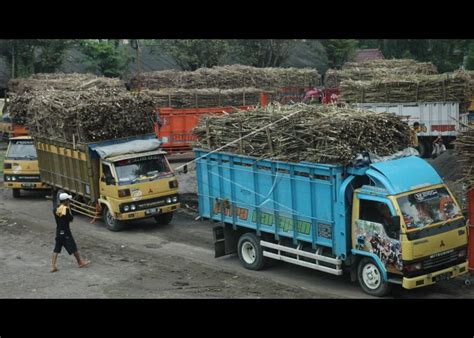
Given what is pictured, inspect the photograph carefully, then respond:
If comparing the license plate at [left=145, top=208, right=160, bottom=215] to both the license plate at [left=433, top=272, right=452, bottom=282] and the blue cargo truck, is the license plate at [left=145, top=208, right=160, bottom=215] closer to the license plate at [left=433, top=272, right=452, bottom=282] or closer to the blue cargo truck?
the blue cargo truck

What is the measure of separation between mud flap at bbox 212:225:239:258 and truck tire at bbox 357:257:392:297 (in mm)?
3390

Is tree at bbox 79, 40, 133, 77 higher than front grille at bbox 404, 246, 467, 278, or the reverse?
tree at bbox 79, 40, 133, 77

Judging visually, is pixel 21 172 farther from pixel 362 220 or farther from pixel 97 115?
pixel 362 220

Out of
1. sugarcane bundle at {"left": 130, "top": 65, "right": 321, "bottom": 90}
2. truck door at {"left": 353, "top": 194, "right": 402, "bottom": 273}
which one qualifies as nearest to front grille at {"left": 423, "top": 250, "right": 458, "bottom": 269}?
truck door at {"left": 353, "top": 194, "right": 402, "bottom": 273}

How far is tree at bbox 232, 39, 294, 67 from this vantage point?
45.7 metres

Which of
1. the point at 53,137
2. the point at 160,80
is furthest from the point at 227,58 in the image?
the point at 53,137

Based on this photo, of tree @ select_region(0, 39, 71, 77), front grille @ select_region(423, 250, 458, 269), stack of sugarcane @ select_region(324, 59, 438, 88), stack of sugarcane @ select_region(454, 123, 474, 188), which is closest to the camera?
front grille @ select_region(423, 250, 458, 269)

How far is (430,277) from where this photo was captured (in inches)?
412

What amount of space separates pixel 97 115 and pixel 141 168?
1928mm

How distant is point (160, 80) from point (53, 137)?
15.6 meters

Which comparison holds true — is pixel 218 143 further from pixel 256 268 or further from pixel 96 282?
pixel 96 282

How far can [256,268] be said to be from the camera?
13.0 m

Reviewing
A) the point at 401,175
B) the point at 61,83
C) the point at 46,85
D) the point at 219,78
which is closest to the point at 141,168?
the point at 401,175

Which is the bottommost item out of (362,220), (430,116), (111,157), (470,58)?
(362,220)
